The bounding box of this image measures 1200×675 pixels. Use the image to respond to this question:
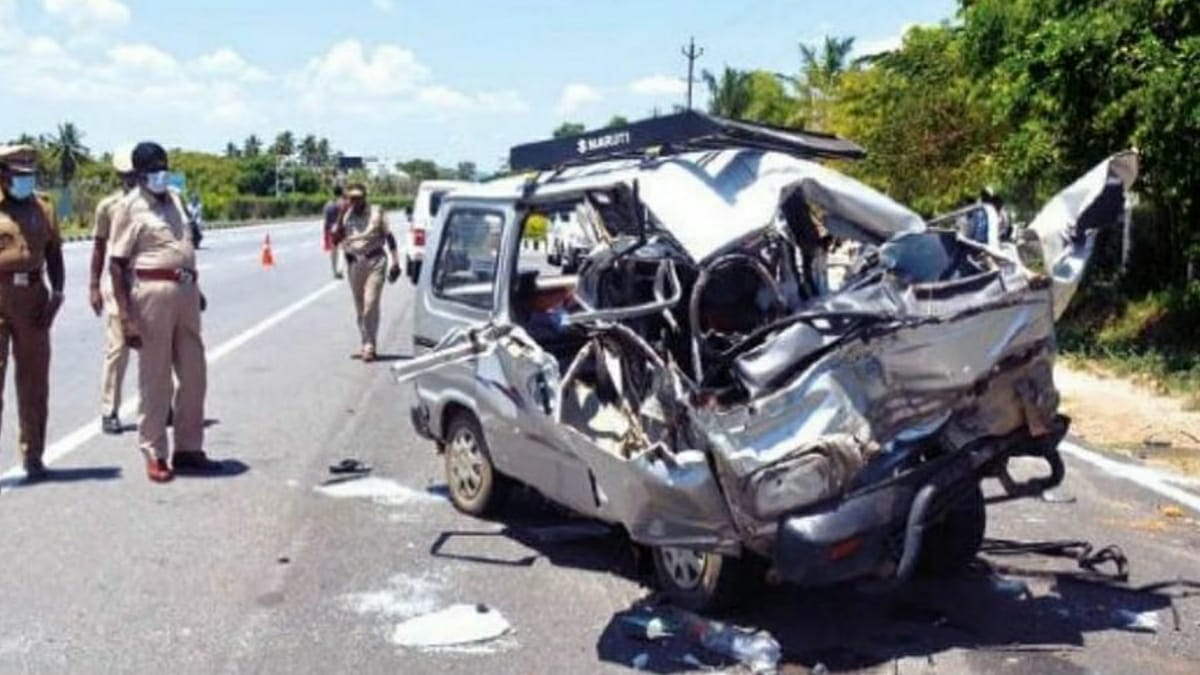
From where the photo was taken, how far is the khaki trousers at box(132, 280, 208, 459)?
8211 mm

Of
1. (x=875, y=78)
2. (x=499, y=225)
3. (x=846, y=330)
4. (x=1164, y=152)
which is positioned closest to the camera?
(x=846, y=330)

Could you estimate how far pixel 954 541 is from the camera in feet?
20.3

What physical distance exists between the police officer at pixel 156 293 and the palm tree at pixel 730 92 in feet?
224

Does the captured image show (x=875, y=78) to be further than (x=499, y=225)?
Yes

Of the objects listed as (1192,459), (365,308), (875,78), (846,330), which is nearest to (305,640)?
(846,330)

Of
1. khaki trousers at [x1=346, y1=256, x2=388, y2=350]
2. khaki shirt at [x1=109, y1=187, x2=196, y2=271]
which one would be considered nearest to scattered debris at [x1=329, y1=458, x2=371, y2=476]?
khaki shirt at [x1=109, y1=187, x2=196, y2=271]

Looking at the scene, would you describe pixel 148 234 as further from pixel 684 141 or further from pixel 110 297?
pixel 684 141

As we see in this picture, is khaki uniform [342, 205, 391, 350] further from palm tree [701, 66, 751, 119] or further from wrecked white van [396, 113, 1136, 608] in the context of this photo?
palm tree [701, 66, 751, 119]

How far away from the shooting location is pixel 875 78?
27.5 meters

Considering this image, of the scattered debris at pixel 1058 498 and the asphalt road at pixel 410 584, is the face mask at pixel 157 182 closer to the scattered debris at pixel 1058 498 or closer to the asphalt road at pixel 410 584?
the asphalt road at pixel 410 584

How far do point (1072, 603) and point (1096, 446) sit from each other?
451 cm

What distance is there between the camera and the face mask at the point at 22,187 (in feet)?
26.6

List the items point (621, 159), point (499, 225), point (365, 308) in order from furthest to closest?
point (365, 308) → point (499, 225) → point (621, 159)

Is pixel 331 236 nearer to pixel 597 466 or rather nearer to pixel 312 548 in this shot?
pixel 312 548
